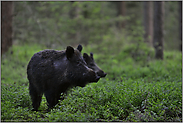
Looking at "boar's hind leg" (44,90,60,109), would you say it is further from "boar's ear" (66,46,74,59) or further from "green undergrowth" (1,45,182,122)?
"boar's ear" (66,46,74,59)

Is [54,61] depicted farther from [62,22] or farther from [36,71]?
[62,22]

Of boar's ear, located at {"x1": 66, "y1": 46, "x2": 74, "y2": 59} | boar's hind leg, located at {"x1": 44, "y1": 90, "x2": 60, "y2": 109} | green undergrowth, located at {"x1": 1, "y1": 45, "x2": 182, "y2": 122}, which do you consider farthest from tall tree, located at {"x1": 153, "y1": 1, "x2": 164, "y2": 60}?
boar's hind leg, located at {"x1": 44, "y1": 90, "x2": 60, "y2": 109}

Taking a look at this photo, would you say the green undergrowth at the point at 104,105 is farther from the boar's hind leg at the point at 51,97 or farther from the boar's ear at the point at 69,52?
the boar's ear at the point at 69,52

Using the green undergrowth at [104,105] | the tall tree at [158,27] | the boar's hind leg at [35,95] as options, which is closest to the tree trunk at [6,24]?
the green undergrowth at [104,105]

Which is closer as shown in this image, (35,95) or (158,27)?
(35,95)

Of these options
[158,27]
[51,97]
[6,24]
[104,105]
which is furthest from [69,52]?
[158,27]

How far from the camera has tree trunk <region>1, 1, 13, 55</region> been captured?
9859 millimetres

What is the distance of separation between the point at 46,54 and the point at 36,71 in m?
0.52

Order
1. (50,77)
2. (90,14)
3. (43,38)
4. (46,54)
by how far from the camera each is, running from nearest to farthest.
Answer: (50,77), (46,54), (43,38), (90,14)

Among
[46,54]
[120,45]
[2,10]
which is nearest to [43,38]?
[2,10]

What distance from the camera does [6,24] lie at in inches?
395

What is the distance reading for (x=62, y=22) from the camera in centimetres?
1585

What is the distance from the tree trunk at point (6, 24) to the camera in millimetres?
9859

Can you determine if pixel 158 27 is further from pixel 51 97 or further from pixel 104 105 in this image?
pixel 51 97
